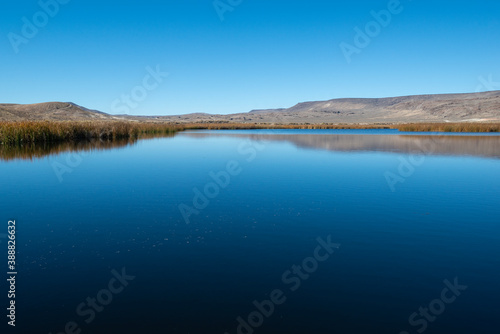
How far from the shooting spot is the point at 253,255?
623cm

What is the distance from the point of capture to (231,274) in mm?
5484

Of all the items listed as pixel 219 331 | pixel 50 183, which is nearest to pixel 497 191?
pixel 219 331

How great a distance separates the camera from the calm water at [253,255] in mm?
4422

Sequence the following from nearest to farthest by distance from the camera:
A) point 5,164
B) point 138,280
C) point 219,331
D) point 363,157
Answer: point 219,331, point 138,280, point 5,164, point 363,157

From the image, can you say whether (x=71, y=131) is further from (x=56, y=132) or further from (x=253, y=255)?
(x=253, y=255)

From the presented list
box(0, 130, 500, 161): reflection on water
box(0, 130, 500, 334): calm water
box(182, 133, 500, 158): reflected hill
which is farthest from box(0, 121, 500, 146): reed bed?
box(182, 133, 500, 158): reflected hill

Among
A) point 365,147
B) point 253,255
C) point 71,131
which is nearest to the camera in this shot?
point 253,255

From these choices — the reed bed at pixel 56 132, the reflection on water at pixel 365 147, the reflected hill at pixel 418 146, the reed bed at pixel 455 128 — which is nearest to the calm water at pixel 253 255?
the reflection on water at pixel 365 147

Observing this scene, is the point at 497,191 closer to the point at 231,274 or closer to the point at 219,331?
the point at 231,274

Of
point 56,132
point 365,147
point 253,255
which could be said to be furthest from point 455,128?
point 253,255

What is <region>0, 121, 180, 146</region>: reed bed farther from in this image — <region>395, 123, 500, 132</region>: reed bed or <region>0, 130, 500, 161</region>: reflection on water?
<region>395, 123, 500, 132</region>: reed bed

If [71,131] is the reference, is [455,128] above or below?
below

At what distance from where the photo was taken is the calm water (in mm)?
4422

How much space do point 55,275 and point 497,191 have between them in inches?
495
